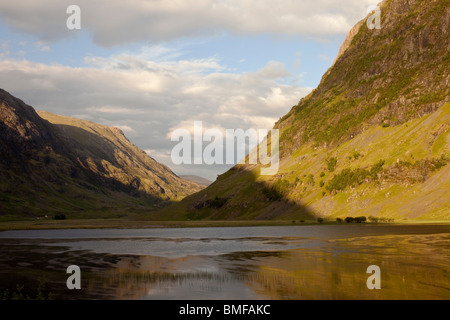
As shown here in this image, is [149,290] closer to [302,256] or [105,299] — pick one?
[105,299]

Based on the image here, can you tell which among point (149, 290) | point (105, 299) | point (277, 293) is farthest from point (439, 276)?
point (105, 299)

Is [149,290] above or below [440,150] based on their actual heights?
below

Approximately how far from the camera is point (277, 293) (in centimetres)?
3466

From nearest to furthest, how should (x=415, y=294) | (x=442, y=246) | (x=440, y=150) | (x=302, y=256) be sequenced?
1. (x=415, y=294)
2. (x=302, y=256)
3. (x=442, y=246)
4. (x=440, y=150)

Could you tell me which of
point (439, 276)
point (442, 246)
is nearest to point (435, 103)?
point (442, 246)

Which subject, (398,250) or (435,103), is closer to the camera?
(398,250)

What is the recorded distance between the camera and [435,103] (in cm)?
19962

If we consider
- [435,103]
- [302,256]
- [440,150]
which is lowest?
[302,256]

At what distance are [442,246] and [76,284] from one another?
170ft
